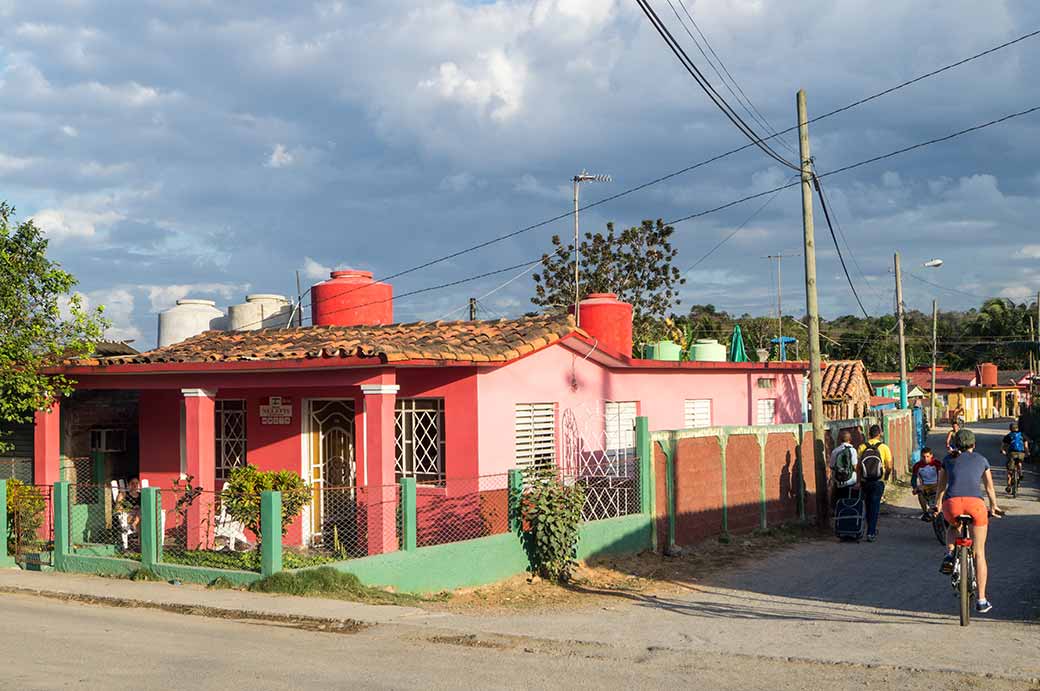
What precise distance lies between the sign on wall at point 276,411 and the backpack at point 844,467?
352 inches

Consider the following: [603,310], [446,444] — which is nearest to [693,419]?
[603,310]

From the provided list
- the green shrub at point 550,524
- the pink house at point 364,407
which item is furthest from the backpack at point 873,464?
the green shrub at point 550,524

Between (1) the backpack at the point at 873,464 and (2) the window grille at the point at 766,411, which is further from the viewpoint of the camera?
(2) the window grille at the point at 766,411

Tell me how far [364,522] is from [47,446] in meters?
5.58

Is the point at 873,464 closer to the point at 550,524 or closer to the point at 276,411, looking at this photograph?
the point at 550,524

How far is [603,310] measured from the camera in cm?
1858

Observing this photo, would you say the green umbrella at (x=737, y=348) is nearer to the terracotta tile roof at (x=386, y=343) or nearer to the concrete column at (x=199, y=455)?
→ the terracotta tile roof at (x=386, y=343)

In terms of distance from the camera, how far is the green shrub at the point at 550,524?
12.2 metres

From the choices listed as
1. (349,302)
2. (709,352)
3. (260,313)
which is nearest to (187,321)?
(260,313)

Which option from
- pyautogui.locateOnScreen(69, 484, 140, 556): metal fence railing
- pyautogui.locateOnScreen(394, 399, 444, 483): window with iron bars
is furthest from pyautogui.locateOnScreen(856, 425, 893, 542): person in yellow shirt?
pyautogui.locateOnScreen(69, 484, 140, 556): metal fence railing

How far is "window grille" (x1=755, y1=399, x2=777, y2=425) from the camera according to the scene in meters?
22.2

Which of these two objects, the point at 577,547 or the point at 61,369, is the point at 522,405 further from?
the point at 61,369

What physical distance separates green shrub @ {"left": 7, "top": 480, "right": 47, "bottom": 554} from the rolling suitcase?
1198 centimetres

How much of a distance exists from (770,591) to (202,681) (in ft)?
22.8
